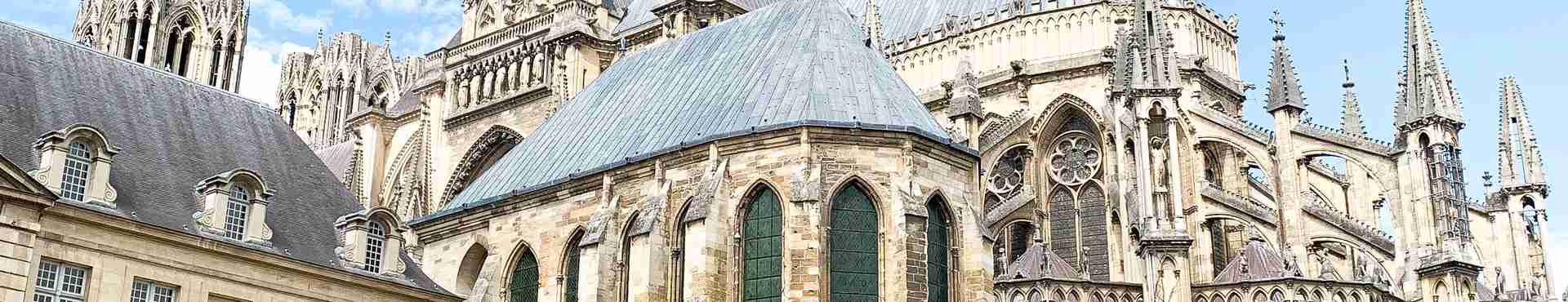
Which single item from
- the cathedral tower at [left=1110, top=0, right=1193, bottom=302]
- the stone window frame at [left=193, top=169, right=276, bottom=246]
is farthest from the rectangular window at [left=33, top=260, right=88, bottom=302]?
the cathedral tower at [left=1110, top=0, right=1193, bottom=302]

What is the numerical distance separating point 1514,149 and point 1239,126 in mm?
6248

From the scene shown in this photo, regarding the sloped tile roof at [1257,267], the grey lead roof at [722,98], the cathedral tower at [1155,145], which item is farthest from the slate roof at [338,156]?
the sloped tile roof at [1257,267]

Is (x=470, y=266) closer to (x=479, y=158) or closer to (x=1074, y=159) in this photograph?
(x=1074, y=159)

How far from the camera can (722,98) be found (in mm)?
27125

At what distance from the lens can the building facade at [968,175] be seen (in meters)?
24.5

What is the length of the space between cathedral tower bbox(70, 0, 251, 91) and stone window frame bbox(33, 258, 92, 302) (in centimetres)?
3215

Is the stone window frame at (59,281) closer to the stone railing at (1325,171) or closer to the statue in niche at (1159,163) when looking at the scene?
the statue in niche at (1159,163)

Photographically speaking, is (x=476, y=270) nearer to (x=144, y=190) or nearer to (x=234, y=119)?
(x=234, y=119)

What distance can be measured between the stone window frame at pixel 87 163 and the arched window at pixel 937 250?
422 inches

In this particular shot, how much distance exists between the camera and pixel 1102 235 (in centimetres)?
3172

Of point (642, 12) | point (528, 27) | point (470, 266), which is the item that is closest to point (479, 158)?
point (528, 27)

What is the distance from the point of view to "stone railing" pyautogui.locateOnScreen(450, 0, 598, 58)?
40562mm

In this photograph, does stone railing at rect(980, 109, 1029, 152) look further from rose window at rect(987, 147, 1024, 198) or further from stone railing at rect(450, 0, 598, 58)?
stone railing at rect(450, 0, 598, 58)

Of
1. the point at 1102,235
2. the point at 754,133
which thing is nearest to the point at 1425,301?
the point at 1102,235
